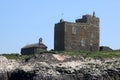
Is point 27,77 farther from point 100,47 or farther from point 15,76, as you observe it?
point 100,47

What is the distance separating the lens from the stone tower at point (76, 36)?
81125 millimetres

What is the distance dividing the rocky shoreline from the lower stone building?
14.6 meters

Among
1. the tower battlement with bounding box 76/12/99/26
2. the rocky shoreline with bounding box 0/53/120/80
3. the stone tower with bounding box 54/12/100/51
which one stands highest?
the tower battlement with bounding box 76/12/99/26

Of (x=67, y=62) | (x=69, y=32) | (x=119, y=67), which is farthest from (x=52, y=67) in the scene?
(x=69, y=32)

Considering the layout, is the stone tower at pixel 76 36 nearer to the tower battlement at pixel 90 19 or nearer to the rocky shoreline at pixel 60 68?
the tower battlement at pixel 90 19

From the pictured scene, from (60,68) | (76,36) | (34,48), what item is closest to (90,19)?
(76,36)

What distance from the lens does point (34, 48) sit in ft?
285

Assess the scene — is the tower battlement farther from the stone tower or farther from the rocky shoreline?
the rocky shoreline

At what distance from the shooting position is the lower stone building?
86562 millimetres

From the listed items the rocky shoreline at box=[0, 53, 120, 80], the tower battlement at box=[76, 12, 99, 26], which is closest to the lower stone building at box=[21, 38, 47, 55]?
the tower battlement at box=[76, 12, 99, 26]

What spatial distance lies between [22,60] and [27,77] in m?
6.24

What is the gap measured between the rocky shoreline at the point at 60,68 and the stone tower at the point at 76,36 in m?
10.0

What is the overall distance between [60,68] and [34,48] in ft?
70.4

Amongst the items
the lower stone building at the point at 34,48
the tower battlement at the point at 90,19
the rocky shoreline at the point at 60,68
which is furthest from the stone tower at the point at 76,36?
the rocky shoreline at the point at 60,68
